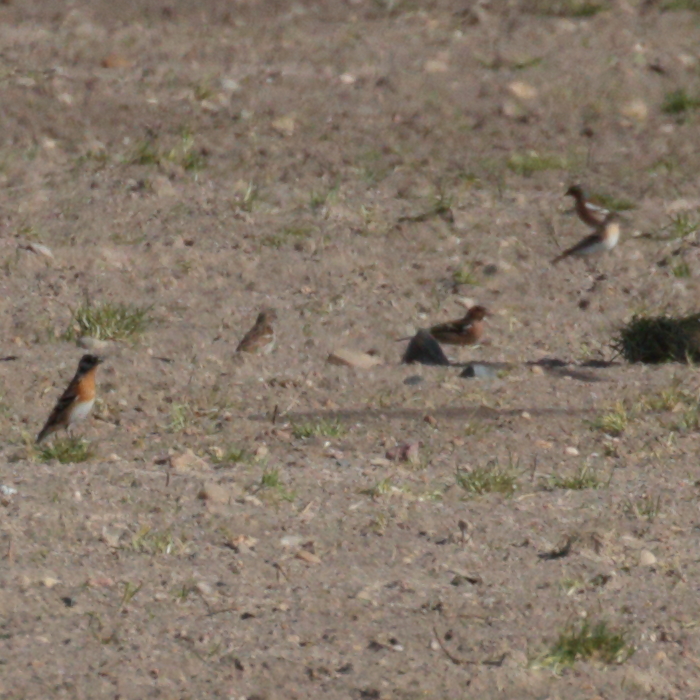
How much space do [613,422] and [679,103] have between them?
5.14 meters

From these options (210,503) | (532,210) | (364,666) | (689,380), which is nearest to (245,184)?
(532,210)

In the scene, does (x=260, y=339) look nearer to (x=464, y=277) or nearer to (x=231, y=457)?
(x=231, y=457)

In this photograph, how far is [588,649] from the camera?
4965mm

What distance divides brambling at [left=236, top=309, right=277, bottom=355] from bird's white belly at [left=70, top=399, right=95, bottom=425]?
52.8 inches

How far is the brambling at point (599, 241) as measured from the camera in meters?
9.73

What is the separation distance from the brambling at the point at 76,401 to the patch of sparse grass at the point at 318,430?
3.00 feet

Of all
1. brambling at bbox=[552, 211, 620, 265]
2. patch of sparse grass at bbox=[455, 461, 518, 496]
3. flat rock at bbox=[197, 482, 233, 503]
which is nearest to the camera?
flat rock at bbox=[197, 482, 233, 503]

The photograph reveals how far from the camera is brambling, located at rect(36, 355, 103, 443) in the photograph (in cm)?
676

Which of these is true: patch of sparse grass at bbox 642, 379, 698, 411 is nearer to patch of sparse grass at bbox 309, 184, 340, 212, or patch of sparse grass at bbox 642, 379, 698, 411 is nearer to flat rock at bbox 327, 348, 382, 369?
flat rock at bbox 327, 348, 382, 369

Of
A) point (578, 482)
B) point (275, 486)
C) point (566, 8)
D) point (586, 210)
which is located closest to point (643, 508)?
point (578, 482)

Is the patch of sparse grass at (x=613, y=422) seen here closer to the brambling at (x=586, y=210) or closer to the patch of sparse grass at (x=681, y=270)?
the patch of sparse grass at (x=681, y=270)

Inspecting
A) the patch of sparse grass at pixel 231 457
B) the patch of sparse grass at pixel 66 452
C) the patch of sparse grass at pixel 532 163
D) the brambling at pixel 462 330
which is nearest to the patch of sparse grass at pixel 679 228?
the patch of sparse grass at pixel 532 163

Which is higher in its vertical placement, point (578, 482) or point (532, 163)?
point (578, 482)

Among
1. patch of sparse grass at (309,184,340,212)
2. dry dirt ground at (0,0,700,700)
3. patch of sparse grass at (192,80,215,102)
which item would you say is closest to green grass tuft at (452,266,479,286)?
dry dirt ground at (0,0,700,700)
